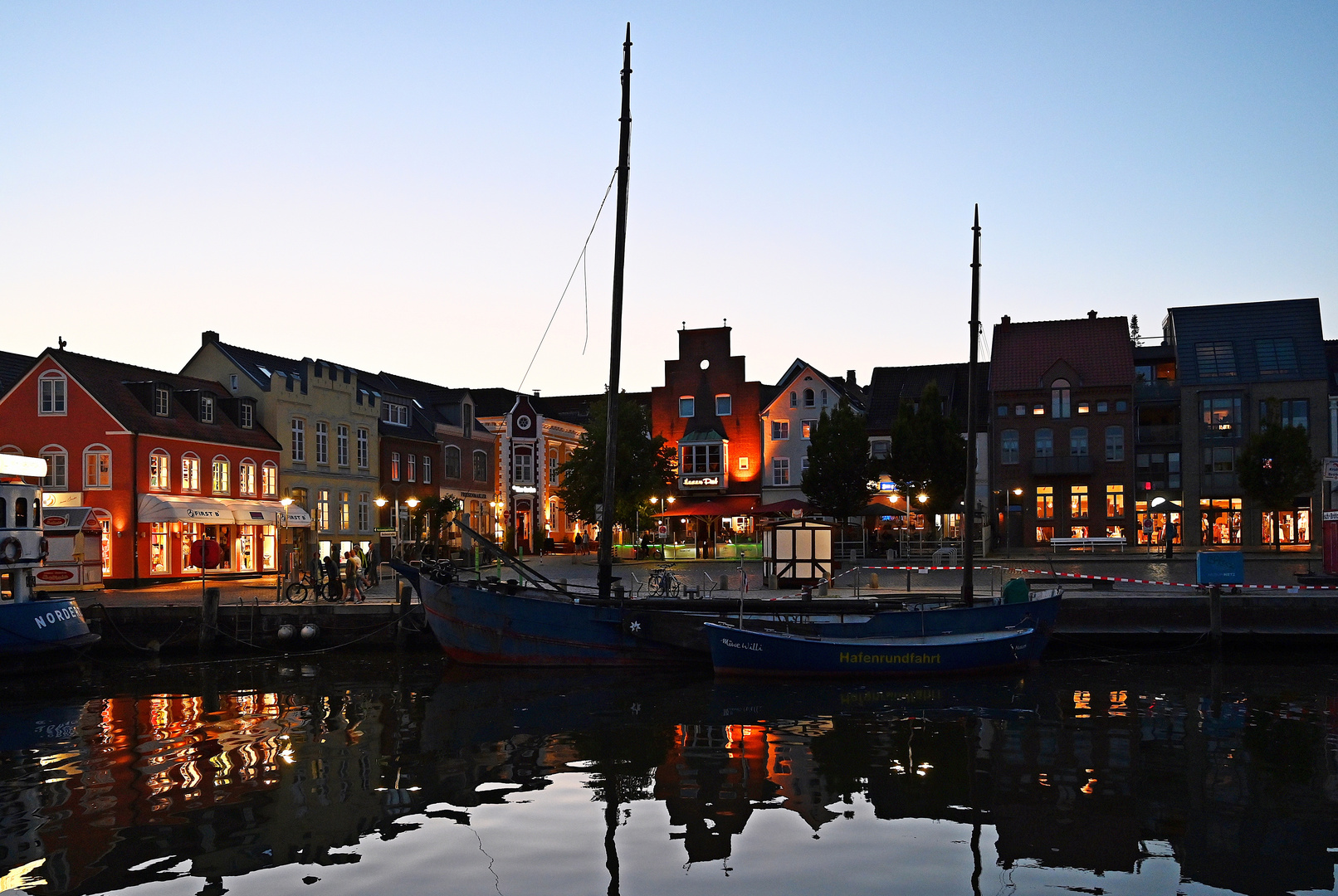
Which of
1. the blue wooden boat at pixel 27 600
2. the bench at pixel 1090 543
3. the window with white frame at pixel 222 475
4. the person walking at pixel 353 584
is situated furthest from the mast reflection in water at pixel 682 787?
the bench at pixel 1090 543

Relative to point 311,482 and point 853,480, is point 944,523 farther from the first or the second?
point 311,482

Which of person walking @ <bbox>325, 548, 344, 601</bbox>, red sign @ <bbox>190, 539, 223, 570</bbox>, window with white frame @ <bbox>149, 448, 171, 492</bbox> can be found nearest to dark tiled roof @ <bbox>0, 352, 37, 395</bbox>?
window with white frame @ <bbox>149, 448, 171, 492</bbox>

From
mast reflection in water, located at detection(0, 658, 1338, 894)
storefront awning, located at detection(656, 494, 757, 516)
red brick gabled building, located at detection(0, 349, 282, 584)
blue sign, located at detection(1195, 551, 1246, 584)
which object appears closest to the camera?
mast reflection in water, located at detection(0, 658, 1338, 894)

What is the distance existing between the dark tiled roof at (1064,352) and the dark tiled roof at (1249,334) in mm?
2957

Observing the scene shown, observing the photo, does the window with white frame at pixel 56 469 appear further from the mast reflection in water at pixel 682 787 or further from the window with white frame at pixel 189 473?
the mast reflection in water at pixel 682 787

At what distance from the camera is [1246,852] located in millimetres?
11977

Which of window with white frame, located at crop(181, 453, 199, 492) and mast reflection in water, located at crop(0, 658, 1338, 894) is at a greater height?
window with white frame, located at crop(181, 453, 199, 492)

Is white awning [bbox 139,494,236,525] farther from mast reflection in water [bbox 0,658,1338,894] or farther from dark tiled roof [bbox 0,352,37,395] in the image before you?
mast reflection in water [bbox 0,658,1338,894]

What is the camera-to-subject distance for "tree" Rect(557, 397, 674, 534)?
55312 millimetres

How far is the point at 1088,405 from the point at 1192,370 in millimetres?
5656

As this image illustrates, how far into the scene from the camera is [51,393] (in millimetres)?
41250

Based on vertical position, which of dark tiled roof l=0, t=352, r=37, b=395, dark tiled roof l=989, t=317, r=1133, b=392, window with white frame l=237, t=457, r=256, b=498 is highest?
dark tiled roof l=989, t=317, r=1133, b=392

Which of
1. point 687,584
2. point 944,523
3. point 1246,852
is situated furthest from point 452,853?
point 944,523

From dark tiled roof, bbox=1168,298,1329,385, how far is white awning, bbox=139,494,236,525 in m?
48.2
